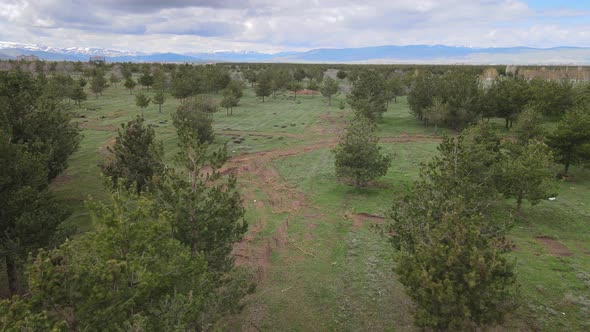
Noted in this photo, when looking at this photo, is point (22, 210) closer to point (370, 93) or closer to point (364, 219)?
point (364, 219)

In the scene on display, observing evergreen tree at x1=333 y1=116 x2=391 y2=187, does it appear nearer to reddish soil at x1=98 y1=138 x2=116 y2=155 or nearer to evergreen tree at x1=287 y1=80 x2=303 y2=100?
reddish soil at x1=98 y1=138 x2=116 y2=155

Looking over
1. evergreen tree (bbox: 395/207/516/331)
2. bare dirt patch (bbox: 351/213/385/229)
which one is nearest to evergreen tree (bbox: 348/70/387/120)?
bare dirt patch (bbox: 351/213/385/229)

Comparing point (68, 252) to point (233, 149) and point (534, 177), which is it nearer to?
point (534, 177)

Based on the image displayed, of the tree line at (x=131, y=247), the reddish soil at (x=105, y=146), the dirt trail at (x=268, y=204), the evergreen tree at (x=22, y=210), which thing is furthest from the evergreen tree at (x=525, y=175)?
the reddish soil at (x=105, y=146)

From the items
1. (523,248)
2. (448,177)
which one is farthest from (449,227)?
(523,248)

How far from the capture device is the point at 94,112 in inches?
2576

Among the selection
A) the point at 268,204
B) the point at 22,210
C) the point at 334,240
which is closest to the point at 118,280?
the point at 22,210

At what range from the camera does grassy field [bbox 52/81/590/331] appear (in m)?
16.6

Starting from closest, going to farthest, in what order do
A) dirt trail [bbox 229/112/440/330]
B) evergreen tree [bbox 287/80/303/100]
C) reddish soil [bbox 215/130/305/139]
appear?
dirt trail [bbox 229/112/440/330] < reddish soil [bbox 215/130/305/139] < evergreen tree [bbox 287/80/303/100]

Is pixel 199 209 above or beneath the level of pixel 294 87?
beneath

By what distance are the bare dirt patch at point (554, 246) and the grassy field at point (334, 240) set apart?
0.19 feet

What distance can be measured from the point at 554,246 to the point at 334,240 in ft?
41.5

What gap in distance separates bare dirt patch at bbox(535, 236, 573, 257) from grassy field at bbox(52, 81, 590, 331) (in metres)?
0.06

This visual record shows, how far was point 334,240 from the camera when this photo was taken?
2380cm
